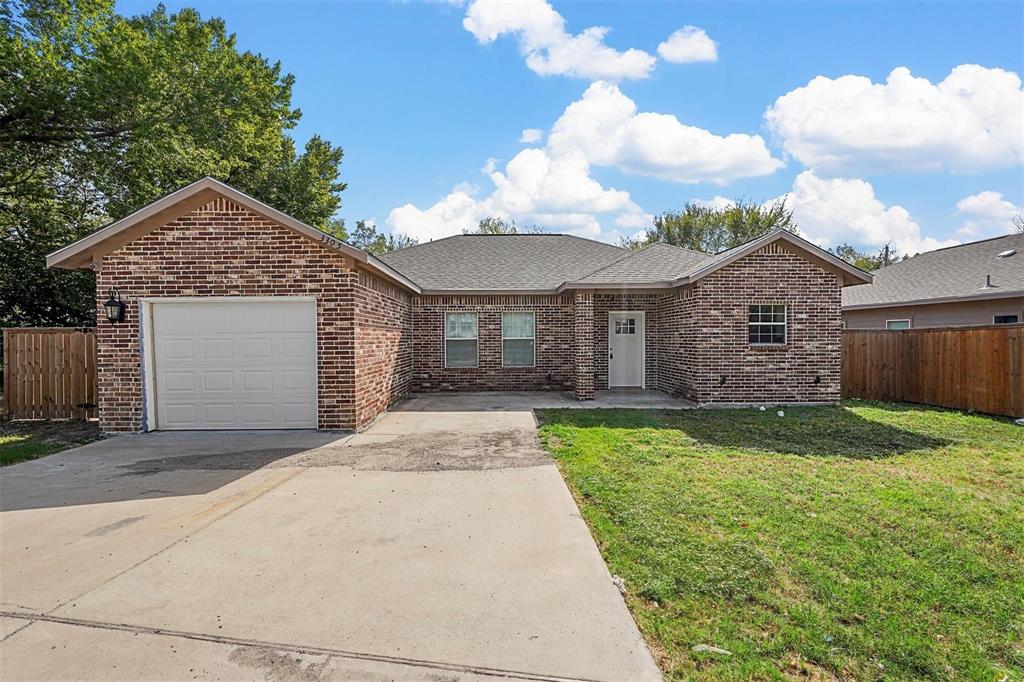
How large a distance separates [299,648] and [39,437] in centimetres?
878

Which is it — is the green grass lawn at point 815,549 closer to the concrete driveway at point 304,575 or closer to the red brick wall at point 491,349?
the concrete driveway at point 304,575

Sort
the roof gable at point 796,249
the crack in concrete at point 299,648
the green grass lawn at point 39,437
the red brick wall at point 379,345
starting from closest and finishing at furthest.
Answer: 1. the crack in concrete at point 299,648
2. the green grass lawn at point 39,437
3. the red brick wall at point 379,345
4. the roof gable at point 796,249

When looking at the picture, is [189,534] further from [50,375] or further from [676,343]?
[676,343]

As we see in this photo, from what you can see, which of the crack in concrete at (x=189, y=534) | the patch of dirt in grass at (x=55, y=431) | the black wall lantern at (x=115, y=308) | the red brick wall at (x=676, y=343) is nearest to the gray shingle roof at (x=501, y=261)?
the red brick wall at (x=676, y=343)

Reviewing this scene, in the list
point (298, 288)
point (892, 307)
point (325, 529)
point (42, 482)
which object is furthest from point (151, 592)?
point (892, 307)

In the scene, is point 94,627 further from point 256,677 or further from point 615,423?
point 615,423

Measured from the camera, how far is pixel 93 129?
47.0 feet

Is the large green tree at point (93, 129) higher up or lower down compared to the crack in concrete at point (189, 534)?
higher up

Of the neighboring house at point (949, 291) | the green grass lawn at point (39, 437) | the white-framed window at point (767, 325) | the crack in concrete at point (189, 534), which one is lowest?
the crack in concrete at point (189, 534)

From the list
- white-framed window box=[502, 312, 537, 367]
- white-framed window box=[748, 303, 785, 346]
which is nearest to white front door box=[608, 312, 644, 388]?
white-framed window box=[502, 312, 537, 367]

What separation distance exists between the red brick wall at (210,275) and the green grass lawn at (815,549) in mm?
4331

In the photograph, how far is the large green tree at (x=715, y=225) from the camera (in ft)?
116

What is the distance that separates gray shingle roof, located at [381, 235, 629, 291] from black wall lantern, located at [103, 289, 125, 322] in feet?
20.8

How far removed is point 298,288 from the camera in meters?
8.52
